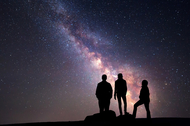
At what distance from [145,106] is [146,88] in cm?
67

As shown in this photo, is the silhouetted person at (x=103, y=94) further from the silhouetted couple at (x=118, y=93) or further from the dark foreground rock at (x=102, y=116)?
the dark foreground rock at (x=102, y=116)

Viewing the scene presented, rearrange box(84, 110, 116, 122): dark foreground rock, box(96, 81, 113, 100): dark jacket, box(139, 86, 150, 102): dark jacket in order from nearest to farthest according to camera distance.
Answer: box(139, 86, 150, 102): dark jacket → box(84, 110, 116, 122): dark foreground rock → box(96, 81, 113, 100): dark jacket

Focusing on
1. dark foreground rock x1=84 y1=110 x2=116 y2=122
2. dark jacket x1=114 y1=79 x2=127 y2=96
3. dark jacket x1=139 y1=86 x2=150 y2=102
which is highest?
dark jacket x1=114 y1=79 x2=127 y2=96

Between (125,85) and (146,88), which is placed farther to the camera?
(125,85)

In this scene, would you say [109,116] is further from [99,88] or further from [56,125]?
[56,125]

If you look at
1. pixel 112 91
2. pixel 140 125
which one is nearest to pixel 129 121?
pixel 140 125

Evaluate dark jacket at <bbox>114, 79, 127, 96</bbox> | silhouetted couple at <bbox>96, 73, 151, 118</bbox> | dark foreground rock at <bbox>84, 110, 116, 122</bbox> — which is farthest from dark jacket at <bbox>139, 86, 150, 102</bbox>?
dark foreground rock at <bbox>84, 110, 116, 122</bbox>

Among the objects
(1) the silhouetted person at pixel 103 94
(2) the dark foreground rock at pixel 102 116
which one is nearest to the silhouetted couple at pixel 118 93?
(1) the silhouetted person at pixel 103 94

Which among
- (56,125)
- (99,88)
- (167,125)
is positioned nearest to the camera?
(167,125)

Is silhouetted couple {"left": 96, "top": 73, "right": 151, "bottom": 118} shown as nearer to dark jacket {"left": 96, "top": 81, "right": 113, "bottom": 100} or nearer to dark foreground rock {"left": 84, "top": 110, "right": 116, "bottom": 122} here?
dark jacket {"left": 96, "top": 81, "right": 113, "bottom": 100}

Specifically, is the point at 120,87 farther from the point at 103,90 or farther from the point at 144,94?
the point at 144,94

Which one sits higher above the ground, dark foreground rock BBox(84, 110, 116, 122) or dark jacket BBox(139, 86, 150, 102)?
dark jacket BBox(139, 86, 150, 102)

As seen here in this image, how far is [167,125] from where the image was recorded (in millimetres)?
4281

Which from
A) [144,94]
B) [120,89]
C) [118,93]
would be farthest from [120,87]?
[144,94]
